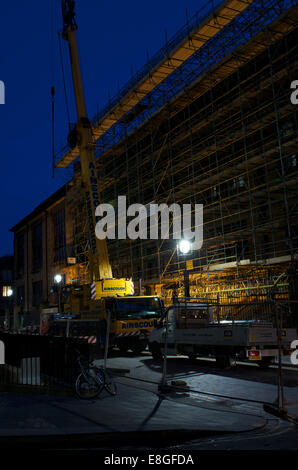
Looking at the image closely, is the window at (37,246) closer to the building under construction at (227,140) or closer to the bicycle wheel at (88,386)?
the building under construction at (227,140)

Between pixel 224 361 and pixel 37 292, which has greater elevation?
pixel 37 292

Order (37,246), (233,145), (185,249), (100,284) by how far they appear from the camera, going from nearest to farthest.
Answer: (100,284) → (185,249) → (233,145) → (37,246)

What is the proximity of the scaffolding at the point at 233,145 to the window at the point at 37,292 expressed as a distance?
1942 centimetres

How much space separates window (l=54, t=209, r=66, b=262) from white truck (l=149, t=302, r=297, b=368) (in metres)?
30.4

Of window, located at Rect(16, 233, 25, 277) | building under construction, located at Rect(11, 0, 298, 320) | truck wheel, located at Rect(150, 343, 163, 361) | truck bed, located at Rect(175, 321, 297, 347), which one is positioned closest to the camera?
truck bed, located at Rect(175, 321, 297, 347)

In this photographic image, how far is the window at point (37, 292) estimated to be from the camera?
52.2 meters

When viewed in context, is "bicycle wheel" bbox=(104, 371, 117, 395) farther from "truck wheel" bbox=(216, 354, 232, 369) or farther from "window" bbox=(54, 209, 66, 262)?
"window" bbox=(54, 209, 66, 262)

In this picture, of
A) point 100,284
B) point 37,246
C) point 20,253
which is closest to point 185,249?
point 100,284

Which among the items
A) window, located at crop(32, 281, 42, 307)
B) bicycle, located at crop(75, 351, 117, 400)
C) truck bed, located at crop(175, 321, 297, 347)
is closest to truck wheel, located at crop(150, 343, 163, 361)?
truck bed, located at crop(175, 321, 297, 347)

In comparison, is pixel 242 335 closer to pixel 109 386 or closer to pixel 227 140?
pixel 109 386

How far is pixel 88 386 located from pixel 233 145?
18.6m

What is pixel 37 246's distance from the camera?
179ft

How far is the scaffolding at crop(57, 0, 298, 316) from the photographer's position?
74.5ft

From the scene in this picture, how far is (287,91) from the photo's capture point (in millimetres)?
22703
